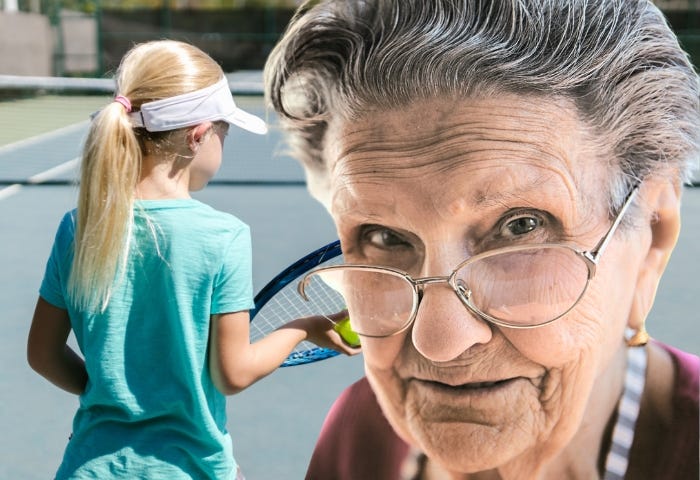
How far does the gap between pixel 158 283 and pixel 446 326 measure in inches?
30.7

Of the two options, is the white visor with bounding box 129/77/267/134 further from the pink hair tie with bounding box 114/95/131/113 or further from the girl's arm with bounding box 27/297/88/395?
the girl's arm with bounding box 27/297/88/395

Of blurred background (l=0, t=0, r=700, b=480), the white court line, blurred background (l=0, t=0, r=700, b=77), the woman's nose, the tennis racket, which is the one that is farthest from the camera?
blurred background (l=0, t=0, r=700, b=77)

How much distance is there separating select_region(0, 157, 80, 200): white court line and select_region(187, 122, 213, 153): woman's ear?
252 inches

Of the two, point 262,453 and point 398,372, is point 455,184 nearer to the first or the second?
point 398,372

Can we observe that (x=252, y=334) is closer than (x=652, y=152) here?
No

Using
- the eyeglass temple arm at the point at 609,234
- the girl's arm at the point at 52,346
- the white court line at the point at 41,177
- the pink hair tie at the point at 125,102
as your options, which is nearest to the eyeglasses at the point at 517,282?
the eyeglass temple arm at the point at 609,234

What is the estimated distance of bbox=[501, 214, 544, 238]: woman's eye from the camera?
114 centimetres

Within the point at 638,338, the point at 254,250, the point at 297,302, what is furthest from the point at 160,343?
the point at 254,250

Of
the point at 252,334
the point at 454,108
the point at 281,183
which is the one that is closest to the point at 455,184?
the point at 454,108

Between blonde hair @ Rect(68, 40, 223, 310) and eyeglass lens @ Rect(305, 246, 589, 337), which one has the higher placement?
eyeglass lens @ Rect(305, 246, 589, 337)

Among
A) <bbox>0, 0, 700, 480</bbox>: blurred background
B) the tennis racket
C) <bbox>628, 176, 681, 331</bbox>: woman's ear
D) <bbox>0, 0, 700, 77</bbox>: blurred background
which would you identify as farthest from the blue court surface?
<bbox>0, 0, 700, 77</bbox>: blurred background

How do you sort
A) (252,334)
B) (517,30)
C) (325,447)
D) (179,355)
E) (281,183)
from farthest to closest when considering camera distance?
1. (281,183)
2. (252,334)
3. (179,355)
4. (325,447)
5. (517,30)

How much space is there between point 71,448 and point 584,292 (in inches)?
46.6

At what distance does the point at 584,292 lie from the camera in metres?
1.16
